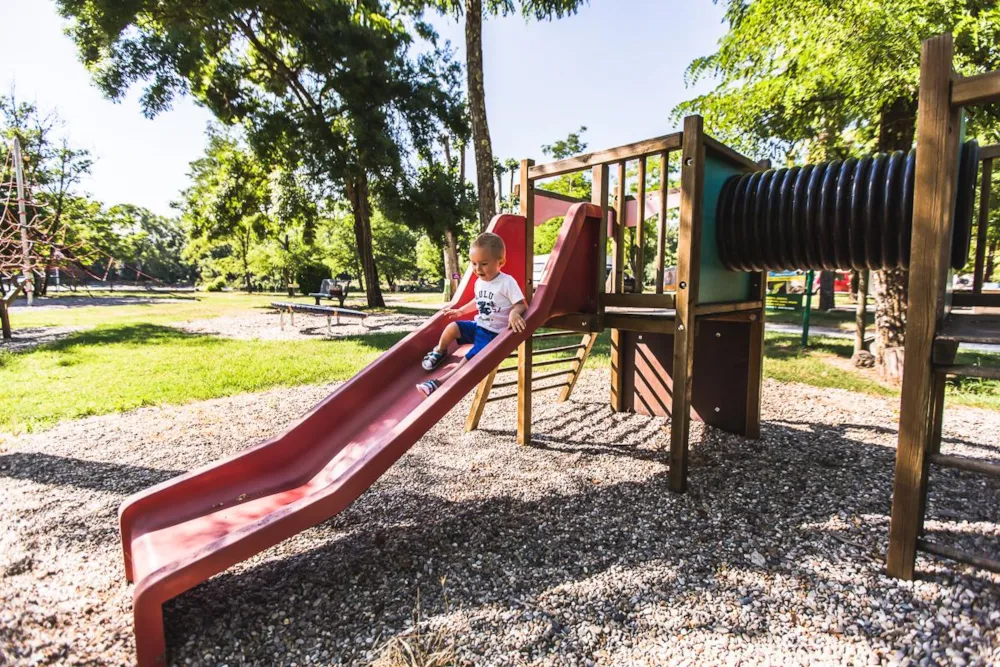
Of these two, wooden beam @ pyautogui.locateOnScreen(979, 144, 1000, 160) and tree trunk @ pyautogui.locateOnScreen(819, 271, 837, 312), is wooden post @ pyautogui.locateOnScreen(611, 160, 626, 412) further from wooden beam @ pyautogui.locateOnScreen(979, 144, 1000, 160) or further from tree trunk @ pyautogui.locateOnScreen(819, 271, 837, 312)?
tree trunk @ pyautogui.locateOnScreen(819, 271, 837, 312)

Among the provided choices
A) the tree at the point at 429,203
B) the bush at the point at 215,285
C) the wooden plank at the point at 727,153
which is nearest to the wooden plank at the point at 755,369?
the wooden plank at the point at 727,153

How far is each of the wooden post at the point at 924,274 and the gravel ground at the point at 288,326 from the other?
34.8ft

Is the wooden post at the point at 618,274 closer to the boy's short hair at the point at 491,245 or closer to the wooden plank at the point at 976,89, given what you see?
the boy's short hair at the point at 491,245

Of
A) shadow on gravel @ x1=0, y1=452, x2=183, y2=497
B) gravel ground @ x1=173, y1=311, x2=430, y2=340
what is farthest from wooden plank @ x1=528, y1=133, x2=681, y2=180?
gravel ground @ x1=173, y1=311, x2=430, y2=340

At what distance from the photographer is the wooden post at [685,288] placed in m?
3.48

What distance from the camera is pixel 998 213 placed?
12.9m

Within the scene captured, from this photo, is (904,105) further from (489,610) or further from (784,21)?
(489,610)

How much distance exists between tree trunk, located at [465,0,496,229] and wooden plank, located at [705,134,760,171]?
6.97m

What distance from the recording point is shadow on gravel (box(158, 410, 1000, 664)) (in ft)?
7.13

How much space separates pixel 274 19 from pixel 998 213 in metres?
20.3

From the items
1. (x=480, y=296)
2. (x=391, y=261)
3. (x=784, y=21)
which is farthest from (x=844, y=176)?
(x=391, y=261)

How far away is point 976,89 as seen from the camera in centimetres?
219

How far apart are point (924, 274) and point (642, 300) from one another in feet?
6.54

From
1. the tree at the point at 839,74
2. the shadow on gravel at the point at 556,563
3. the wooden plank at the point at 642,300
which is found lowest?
the shadow on gravel at the point at 556,563
